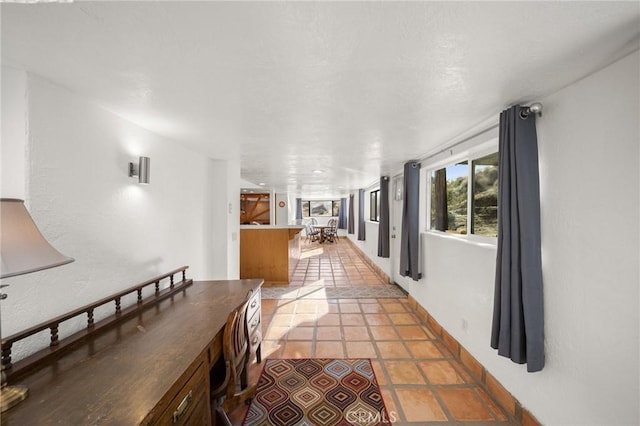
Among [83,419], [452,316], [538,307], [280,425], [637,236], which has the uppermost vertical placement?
[637,236]

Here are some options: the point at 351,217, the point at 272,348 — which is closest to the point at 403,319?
the point at 272,348

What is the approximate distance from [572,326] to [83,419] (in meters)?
2.18

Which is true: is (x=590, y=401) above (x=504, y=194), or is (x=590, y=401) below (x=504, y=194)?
below

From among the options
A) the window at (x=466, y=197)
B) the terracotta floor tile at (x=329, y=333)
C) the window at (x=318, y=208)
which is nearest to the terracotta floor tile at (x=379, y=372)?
the terracotta floor tile at (x=329, y=333)

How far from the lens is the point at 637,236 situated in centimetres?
106

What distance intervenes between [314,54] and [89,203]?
1498mm

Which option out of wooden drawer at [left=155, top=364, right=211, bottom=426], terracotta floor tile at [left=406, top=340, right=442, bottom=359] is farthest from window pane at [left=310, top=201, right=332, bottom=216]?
wooden drawer at [left=155, top=364, right=211, bottom=426]

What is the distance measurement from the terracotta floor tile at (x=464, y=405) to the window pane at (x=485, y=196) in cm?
127

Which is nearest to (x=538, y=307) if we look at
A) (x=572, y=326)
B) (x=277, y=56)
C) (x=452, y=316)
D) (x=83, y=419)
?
(x=572, y=326)

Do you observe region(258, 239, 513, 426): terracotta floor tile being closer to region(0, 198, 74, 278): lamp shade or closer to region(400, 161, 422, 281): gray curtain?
region(400, 161, 422, 281): gray curtain

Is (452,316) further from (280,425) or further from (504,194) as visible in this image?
(280,425)

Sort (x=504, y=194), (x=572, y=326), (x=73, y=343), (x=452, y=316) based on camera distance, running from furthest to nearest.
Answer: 1. (x=452, y=316)
2. (x=504, y=194)
3. (x=572, y=326)
4. (x=73, y=343)

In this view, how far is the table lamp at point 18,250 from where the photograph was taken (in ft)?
2.48

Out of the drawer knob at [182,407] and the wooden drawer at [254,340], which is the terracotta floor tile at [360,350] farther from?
the drawer knob at [182,407]
